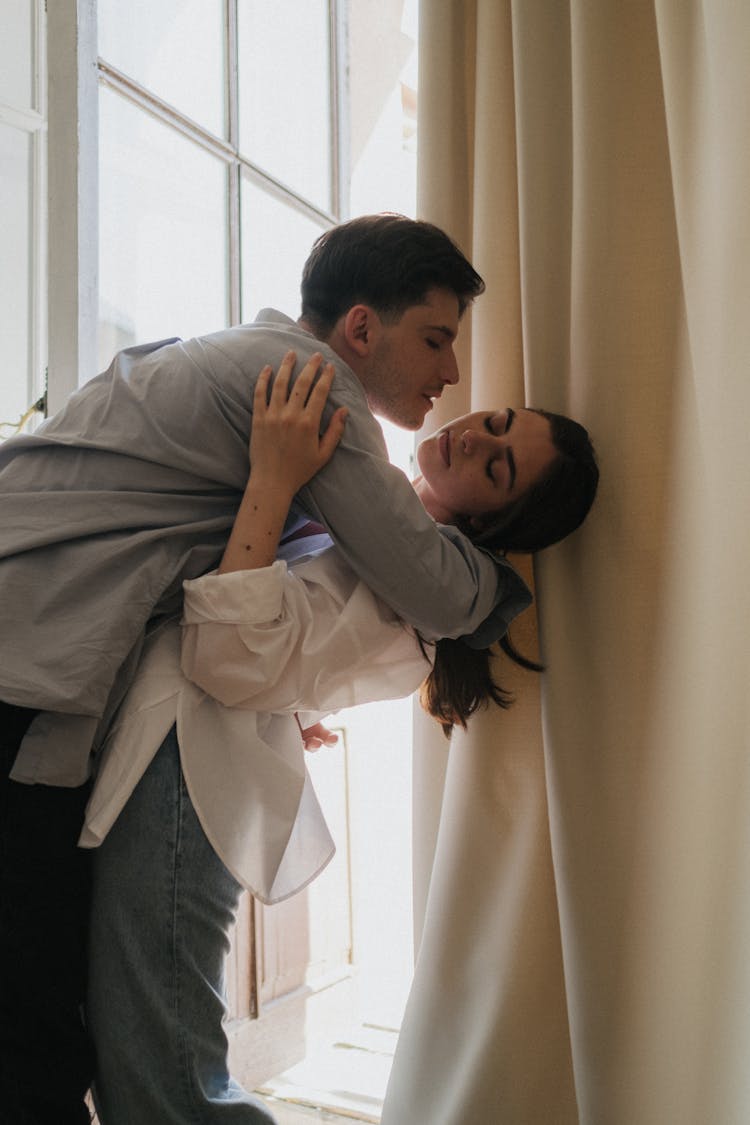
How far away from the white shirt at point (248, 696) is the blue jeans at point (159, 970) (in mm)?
27

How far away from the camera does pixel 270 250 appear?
196cm

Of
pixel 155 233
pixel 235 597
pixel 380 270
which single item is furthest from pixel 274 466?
pixel 155 233

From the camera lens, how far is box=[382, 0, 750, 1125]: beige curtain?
1229 mm

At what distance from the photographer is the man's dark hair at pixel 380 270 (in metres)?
1.27

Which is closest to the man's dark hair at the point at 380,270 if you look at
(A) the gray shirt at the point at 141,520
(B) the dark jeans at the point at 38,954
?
(A) the gray shirt at the point at 141,520

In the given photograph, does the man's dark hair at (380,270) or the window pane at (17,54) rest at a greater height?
the window pane at (17,54)

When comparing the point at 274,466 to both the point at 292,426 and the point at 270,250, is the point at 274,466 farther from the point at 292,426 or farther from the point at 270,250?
the point at 270,250

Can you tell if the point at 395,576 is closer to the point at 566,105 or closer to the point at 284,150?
the point at 566,105

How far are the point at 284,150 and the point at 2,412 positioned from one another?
1394mm

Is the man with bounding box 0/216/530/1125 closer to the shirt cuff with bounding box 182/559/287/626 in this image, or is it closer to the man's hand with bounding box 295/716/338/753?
the shirt cuff with bounding box 182/559/287/626

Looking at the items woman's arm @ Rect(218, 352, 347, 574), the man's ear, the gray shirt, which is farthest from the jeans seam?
the man's ear

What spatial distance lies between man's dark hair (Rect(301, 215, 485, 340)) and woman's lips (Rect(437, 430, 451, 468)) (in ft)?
0.61

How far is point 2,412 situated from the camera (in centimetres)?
297

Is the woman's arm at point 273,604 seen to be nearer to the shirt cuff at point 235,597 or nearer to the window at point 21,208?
the shirt cuff at point 235,597
